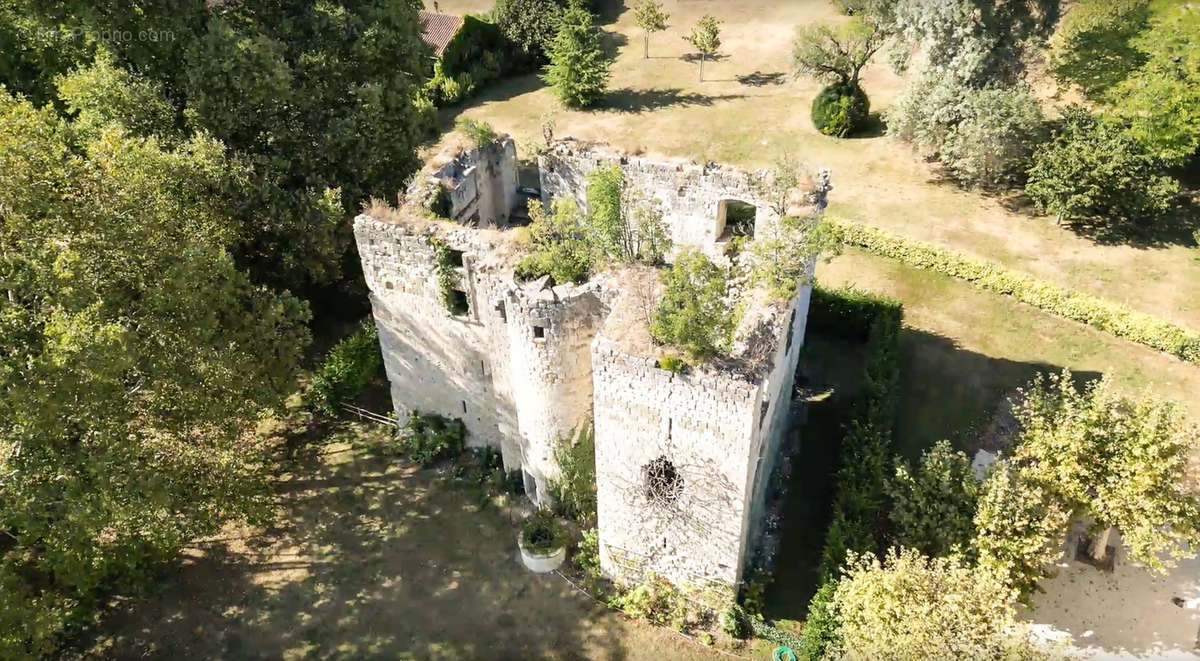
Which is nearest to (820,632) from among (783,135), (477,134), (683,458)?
(683,458)

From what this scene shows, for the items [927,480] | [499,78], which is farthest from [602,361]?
[499,78]

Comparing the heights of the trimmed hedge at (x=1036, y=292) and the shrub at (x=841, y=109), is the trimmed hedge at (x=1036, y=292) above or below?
below

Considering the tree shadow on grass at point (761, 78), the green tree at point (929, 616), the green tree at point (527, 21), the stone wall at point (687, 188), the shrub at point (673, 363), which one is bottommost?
the green tree at point (929, 616)

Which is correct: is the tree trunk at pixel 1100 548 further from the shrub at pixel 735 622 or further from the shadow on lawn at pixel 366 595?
the shadow on lawn at pixel 366 595

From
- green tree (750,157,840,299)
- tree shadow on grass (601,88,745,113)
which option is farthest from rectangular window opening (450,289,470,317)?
tree shadow on grass (601,88,745,113)

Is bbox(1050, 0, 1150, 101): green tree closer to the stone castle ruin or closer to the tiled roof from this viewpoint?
the stone castle ruin

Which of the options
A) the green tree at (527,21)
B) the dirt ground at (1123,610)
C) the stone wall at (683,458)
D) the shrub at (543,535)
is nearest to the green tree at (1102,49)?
the dirt ground at (1123,610)

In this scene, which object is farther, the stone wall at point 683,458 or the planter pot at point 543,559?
the planter pot at point 543,559
